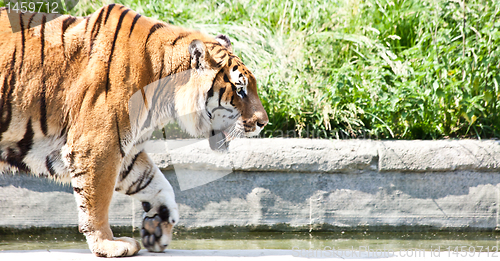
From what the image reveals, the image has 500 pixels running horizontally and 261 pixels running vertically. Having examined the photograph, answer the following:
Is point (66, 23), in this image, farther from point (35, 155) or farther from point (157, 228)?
point (157, 228)

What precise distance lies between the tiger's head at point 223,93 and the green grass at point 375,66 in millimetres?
1630

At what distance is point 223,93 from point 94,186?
0.89 metres

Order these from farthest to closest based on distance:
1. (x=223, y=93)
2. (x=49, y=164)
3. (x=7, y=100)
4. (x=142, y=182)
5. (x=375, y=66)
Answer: (x=375, y=66) → (x=142, y=182) → (x=223, y=93) → (x=49, y=164) → (x=7, y=100)

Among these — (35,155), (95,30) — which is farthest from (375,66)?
(35,155)

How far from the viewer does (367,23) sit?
520 centimetres

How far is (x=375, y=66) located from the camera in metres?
4.51

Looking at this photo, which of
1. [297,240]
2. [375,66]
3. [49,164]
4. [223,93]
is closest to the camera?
[49,164]

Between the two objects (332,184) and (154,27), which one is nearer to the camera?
(154,27)

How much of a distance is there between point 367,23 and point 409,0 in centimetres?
60

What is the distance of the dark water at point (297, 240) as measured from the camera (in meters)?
3.39

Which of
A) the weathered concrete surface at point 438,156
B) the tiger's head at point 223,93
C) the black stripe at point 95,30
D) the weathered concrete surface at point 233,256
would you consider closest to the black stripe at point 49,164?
the weathered concrete surface at point 233,256

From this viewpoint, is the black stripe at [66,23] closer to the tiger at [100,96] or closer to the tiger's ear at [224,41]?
the tiger at [100,96]

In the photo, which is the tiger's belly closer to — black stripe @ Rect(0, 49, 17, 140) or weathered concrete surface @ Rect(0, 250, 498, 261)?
black stripe @ Rect(0, 49, 17, 140)

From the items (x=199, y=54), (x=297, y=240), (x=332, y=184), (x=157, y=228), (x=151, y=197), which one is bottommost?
(x=297, y=240)
